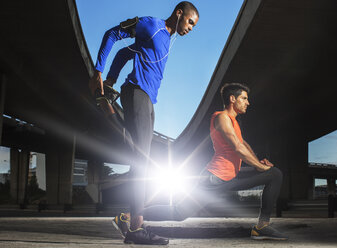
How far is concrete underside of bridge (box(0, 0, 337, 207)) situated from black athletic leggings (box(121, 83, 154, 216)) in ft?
0.52

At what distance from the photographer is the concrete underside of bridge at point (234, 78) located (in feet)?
56.9

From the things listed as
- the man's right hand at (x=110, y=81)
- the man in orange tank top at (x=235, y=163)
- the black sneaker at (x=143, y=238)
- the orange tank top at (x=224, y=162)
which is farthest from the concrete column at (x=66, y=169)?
the orange tank top at (x=224, y=162)

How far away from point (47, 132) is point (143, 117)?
1551 inches

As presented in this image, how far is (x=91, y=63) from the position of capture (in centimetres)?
2467

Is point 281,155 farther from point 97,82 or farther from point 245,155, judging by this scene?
point 97,82

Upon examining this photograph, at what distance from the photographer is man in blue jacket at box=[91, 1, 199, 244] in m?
4.32

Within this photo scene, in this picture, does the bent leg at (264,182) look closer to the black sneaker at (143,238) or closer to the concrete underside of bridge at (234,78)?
the black sneaker at (143,238)

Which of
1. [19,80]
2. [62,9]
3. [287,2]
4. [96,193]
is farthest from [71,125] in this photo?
[287,2]

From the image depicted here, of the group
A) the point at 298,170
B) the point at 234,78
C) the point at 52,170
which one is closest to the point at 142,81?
the point at 234,78

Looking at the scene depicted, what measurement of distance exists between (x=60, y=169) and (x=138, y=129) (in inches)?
1639

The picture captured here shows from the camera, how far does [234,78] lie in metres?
23.8

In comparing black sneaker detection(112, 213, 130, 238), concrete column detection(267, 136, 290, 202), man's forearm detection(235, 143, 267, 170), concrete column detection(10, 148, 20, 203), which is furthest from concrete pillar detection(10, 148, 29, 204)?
man's forearm detection(235, 143, 267, 170)

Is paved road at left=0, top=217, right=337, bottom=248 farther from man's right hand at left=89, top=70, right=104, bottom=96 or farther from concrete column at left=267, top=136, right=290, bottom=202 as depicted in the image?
concrete column at left=267, top=136, right=290, bottom=202

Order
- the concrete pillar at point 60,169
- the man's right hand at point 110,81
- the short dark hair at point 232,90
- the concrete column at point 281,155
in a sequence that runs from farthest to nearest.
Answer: the concrete pillar at point 60,169
the concrete column at point 281,155
the man's right hand at point 110,81
the short dark hair at point 232,90
